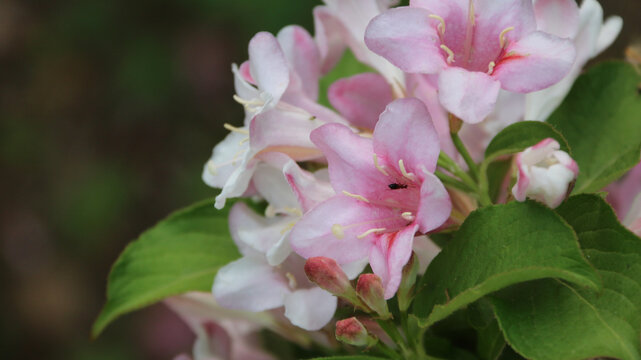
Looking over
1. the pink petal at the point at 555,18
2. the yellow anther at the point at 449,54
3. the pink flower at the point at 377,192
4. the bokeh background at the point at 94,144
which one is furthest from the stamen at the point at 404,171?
the bokeh background at the point at 94,144

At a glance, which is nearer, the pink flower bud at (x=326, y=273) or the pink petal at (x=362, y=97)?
the pink flower bud at (x=326, y=273)

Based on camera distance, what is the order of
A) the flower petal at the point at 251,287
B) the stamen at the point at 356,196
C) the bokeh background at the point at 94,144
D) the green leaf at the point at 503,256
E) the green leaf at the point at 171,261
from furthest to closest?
the bokeh background at the point at 94,144
the green leaf at the point at 171,261
the flower petal at the point at 251,287
the stamen at the point at 356,196
the green leaf at the point at 503,256

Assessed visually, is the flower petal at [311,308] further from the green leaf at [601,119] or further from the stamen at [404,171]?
the green leaf at [601,119]

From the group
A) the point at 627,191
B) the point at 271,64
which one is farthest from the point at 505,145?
the point at 627,191

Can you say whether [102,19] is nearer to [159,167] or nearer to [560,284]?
[159,167]

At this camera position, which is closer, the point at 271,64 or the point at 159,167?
the point at 271,64
